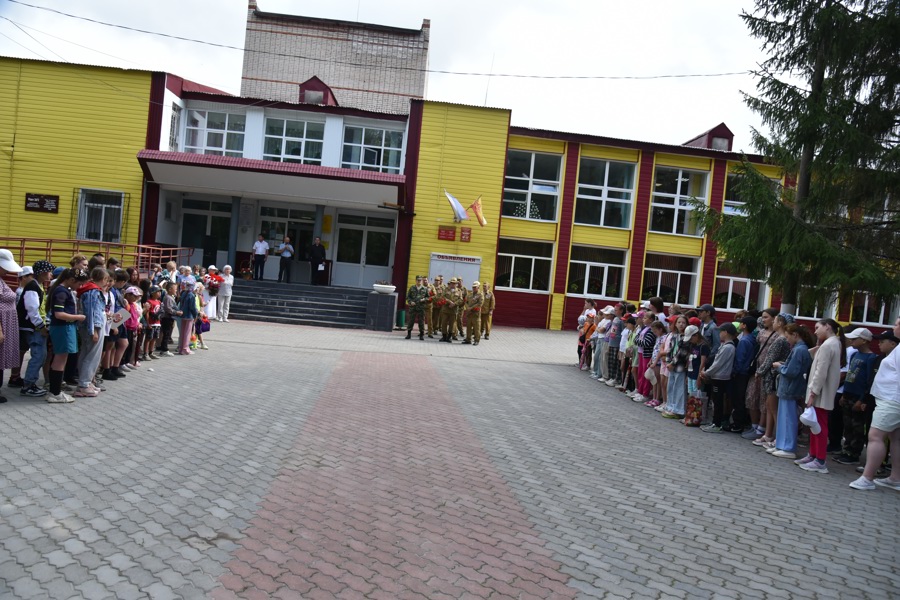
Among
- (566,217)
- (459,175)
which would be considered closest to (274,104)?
(459,175)

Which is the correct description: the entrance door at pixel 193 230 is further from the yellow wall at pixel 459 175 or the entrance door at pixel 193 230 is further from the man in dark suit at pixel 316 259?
the yellow wall at pixel 459 175

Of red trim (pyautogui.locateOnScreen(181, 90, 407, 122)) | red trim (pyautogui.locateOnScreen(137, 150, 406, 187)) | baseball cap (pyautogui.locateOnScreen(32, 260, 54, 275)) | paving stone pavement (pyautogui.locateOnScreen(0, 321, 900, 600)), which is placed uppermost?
red trim (pyautogui.locateOnScreen(181, 90, 407, 122))

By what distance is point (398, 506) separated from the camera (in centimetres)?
593

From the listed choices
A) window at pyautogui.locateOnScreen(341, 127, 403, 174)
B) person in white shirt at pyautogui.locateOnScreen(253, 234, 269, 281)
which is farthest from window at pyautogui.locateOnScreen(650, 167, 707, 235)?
person in white shirt at pyautogui.locateOnScreen(253, 234, 269, 281)

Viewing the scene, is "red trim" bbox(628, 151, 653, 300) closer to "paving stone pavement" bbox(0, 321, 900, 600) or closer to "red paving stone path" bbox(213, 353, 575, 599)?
"paving stone pavement" bbox(0, 321, 900, 600)

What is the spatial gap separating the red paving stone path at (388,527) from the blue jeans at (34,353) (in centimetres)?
341

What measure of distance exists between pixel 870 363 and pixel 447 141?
2084 cm

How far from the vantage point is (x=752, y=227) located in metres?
12.6

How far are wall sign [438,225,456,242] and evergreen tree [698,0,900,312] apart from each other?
50.0ft

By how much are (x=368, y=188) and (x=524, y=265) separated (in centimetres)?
705

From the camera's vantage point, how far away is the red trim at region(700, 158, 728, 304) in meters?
30.3

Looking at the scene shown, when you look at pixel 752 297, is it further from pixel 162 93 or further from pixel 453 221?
pixel 162 93

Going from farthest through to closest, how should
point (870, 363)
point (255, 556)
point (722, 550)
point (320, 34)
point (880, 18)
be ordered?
point (320, 34) → point (880, 18) → point (870, 363) → point (722, 550) → point (255, 556)

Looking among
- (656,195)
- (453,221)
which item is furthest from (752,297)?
(453,221)
